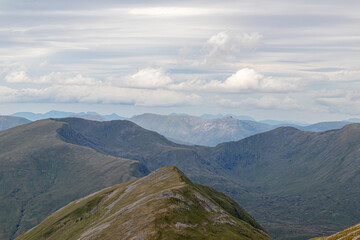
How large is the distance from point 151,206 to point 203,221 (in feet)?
86.8

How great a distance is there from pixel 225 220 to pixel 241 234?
12528mm

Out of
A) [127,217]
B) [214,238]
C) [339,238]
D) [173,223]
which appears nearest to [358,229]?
[339,238]

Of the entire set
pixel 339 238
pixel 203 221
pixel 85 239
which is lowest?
pixel 85 239

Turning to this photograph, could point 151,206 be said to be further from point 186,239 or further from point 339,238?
point 339,238

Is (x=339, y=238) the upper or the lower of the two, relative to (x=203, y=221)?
upper

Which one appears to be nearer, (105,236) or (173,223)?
(173,223)

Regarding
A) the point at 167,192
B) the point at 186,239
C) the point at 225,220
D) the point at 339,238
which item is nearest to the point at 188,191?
the point at 167,192

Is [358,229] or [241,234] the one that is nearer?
[358,229]

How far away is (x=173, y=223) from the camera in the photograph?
157 meters

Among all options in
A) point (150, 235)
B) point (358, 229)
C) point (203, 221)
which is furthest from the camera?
point (203, 221)

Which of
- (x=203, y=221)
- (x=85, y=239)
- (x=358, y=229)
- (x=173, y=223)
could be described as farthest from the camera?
(x=85, y=239)

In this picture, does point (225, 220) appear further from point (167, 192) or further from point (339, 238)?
point (339, 238)

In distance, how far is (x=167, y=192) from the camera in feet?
627

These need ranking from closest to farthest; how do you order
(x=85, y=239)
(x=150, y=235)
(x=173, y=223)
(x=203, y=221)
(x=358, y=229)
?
(x=358, y=229), (x=150, y=235), (x=173, y=223), (x=203, y=221), (x=85, y=239)
